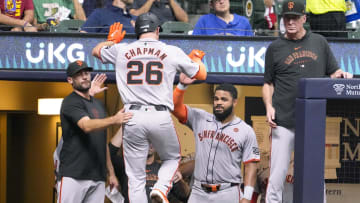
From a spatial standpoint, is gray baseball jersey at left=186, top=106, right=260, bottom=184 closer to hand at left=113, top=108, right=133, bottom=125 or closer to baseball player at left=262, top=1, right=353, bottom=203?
baseball player at left=262, top=1, right=353, bottom=203

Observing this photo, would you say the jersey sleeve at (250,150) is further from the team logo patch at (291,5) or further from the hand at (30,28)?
the hand at (30,28)

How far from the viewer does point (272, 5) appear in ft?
29.2

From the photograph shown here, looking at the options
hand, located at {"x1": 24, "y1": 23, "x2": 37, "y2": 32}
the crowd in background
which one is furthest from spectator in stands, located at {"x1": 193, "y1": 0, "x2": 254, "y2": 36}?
hand, located at {"x1": 24, "y1": 23, "x2": 37, "y2": 32}

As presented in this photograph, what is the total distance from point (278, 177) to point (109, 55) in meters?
1.68

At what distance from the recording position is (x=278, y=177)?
584cm

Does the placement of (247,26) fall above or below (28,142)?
above

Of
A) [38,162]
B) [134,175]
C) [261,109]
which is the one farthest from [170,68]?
[38,162]

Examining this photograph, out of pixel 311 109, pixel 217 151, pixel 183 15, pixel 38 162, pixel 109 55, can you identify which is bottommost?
pixel 38 162

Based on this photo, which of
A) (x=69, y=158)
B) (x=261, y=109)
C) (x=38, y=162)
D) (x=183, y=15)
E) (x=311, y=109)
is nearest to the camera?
(x=311, y=109)

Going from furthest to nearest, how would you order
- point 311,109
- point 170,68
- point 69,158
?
1. point 69,158
2. point 170,68
3. point 311,109

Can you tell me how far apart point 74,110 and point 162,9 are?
3.18 m

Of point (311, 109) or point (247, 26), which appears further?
point (247, 26)

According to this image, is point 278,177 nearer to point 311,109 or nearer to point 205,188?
point 205,188

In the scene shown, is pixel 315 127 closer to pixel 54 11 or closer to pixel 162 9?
pixel 162 9
